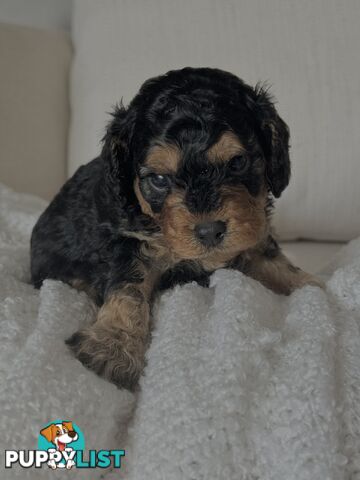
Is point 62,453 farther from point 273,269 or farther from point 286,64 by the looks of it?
point 286,64

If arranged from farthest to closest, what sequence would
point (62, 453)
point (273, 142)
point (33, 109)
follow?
point (33, 109)
point (273, 142)
point (62, 453)

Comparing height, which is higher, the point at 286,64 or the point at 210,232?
the point at 286,64

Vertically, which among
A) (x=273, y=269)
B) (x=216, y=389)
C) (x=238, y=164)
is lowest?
(x=273, y=269)

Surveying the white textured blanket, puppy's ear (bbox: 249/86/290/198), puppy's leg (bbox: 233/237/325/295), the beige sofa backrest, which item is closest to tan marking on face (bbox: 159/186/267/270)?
the white textured blanket

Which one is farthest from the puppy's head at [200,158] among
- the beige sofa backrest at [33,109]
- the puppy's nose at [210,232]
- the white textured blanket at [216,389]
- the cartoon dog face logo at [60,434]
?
the beige sofa backrest at [33,109]

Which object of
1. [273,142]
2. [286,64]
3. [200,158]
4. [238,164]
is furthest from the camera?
[286,64]

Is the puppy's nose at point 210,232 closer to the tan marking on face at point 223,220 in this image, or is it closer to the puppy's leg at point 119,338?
the tan marking on face at point 223,220

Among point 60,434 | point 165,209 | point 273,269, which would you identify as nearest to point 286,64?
point 273,269
